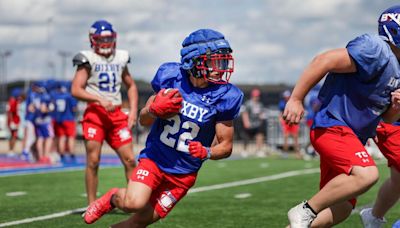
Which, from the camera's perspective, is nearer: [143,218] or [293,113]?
[293,113]

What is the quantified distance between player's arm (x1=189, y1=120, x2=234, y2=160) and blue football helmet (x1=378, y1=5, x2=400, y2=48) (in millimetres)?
1226

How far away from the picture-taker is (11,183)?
12320 millimetres

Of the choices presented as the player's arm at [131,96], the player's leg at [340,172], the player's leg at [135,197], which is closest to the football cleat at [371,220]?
the player's leg at [340,172]

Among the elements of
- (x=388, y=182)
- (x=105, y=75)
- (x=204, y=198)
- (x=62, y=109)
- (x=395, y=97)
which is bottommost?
(x=62, y=109)

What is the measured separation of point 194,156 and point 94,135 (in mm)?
3299

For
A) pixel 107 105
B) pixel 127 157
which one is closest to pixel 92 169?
pixel 127 157

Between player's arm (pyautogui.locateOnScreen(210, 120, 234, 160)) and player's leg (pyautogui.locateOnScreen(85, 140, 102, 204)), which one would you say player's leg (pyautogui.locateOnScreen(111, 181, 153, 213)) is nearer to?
player's arm (pyautogui.locateOnScreen(210, 120, 234, 160))

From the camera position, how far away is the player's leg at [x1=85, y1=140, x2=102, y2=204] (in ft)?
28.0

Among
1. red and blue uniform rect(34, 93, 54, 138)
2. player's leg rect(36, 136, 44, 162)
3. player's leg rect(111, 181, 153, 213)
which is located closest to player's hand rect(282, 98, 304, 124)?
player's leg rect(111, 181, 153, 213)

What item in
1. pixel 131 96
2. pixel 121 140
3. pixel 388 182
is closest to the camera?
pixel 388 182

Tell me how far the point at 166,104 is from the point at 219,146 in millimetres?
503

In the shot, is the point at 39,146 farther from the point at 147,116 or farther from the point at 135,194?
the point at 135,194

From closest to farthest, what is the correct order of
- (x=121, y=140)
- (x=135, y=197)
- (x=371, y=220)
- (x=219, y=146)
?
(x=135, y=197) < (x=219, y=146) < (x=371, y=220) < (x=121, y=140)

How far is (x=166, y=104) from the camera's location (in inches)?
216
